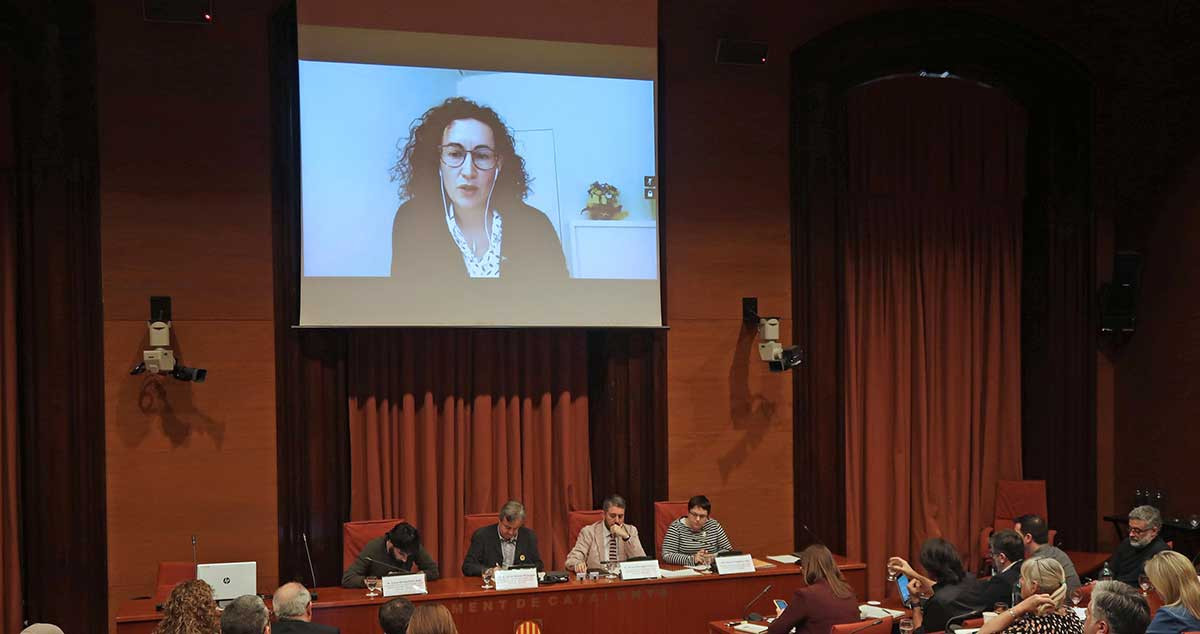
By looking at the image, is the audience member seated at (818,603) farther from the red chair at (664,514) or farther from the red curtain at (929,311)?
the red curtain at (929,311)

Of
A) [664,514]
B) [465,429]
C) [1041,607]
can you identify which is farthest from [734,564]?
[465,429]

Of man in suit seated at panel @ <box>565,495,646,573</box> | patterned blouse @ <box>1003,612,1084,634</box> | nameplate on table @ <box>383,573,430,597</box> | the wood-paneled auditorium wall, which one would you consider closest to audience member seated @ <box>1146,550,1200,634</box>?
patterned blouse @ <box>1003,612,1084,634</box>

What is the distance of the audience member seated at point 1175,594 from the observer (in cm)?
412

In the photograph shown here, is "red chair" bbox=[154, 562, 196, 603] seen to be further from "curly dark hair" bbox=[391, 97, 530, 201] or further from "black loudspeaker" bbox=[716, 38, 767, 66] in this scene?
"black loudspeaker" bbox=[716, 38, 767, 66]

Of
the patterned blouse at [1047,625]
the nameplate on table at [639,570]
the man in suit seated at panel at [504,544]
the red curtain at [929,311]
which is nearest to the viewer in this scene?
the patterned blouse at [1047,625]

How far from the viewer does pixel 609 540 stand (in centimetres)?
685

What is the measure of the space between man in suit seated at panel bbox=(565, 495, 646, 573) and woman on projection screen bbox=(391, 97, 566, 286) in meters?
1.73

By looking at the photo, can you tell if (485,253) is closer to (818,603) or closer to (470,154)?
(470,154)

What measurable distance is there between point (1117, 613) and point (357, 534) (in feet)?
14.5

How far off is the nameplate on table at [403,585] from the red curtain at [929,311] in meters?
4.02

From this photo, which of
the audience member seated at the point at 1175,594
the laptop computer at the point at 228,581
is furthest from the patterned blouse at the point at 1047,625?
the laptop computer at the point at 228,581

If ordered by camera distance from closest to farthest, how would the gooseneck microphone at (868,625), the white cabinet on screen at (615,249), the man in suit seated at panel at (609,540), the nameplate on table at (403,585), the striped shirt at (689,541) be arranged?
the gooseneck microphone at (868,625)
the nameplate on table at (403,585)
the man in suit seated at panel at (609,540)
the striped shirt at (689,541)
the white cabinet on screen at (615,249)

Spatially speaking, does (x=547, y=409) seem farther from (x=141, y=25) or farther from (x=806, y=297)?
(x=141, y=25)

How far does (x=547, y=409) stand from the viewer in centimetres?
763
